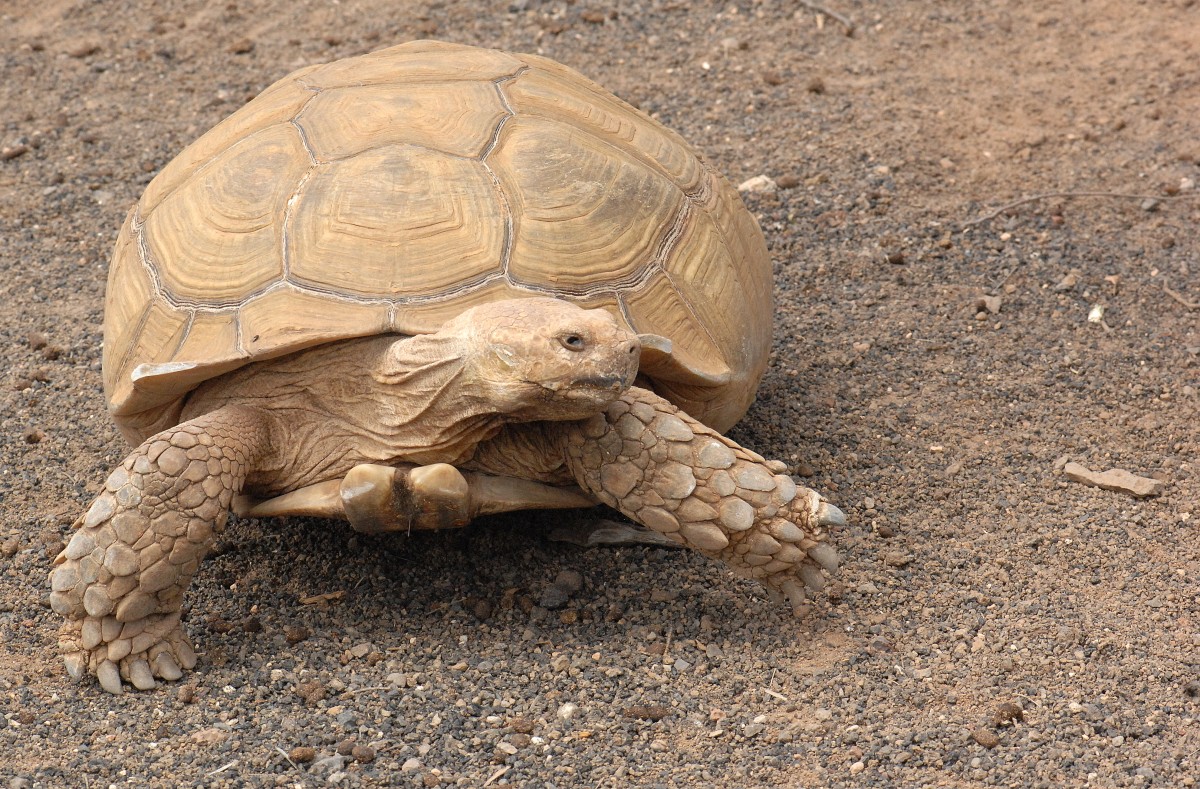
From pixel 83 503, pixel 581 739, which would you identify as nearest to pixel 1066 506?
pixel 581 739

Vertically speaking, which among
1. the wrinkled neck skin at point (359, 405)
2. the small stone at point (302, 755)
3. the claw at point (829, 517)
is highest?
the wrinkled neck skin at point (359, 405)

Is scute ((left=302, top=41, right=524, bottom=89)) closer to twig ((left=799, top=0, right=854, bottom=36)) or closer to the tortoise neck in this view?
the tortoise neck

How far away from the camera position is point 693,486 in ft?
10.8

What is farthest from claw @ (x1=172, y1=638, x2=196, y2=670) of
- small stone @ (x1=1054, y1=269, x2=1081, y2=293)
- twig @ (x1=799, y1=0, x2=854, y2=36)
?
twig @ (x1=799, y1=0, x2=854, y2=36)

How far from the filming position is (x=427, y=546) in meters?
3.81

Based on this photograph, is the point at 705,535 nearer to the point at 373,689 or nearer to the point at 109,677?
the point at 373,689

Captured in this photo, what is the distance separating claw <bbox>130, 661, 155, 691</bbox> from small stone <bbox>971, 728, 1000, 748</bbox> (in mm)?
1921

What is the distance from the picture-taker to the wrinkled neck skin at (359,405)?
3.18 meters

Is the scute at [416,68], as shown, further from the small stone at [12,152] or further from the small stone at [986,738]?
the small stone at [12,152]

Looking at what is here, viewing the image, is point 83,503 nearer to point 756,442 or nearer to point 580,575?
point 580,575

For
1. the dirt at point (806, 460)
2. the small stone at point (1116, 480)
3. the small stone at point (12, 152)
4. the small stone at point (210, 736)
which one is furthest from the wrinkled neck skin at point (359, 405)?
the small stone at point (12, 152)

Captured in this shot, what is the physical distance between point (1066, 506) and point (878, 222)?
1.84 metres

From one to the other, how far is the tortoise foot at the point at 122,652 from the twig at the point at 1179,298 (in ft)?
11.8

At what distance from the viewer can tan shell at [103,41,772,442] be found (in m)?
3.34
